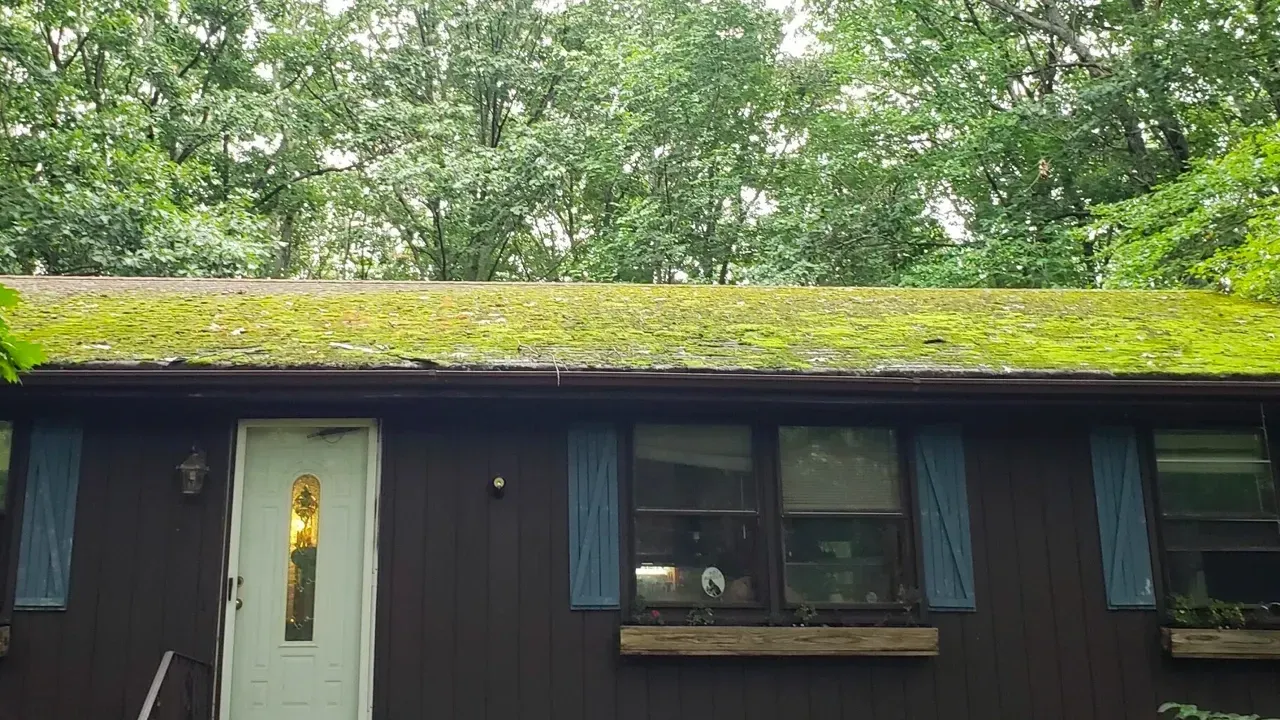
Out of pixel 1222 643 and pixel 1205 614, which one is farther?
pixel 1205 614

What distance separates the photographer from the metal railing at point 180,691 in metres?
4.46

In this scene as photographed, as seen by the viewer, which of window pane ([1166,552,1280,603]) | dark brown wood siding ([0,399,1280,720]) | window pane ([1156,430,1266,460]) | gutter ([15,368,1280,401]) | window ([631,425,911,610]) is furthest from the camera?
window pane ([1156,430,1266,460])

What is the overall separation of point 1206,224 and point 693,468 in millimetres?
8830

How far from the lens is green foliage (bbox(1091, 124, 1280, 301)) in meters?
9.38

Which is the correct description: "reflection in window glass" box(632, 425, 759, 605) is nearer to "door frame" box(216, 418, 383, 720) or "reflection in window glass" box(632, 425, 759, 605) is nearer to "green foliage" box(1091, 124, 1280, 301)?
"door frame" box(216, 418, 383, 720)

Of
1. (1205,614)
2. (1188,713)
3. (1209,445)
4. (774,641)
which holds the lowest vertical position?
(1188,713)

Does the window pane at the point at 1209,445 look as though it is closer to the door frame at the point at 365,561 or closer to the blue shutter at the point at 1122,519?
the blue shutter at the point at 1122,519

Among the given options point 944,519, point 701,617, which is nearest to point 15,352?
point 701,617

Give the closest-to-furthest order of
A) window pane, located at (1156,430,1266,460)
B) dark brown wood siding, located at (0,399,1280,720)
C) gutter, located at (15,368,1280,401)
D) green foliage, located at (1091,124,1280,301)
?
gutter, located at (15,368,1280,401) → dark brown wood siding, located at (0,399,1280,720) → window pane, located at (1156,430,1266,460) → green foliage, located at (1091,124,1280,301)

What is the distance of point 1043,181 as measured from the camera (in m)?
16.3

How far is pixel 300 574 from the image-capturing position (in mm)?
5531

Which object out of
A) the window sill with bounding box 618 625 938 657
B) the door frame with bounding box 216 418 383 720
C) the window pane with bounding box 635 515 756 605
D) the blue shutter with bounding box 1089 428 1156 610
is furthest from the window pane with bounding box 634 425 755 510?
the blue shutter with bounding box 1089 428 1156 610

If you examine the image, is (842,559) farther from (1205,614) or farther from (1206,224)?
(1206,224)

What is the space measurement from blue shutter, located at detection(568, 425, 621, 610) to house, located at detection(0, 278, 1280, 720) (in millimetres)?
18
